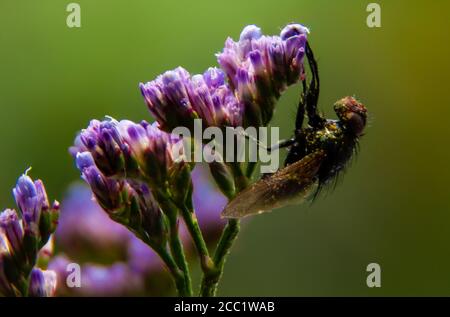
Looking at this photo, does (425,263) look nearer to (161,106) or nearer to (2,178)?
(2,178)

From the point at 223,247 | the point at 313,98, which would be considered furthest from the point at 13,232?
the point at 313,98

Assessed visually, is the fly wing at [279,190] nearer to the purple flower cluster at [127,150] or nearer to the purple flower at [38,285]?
the purple flower cluster at [127,150]

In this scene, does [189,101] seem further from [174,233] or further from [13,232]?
[13,232]

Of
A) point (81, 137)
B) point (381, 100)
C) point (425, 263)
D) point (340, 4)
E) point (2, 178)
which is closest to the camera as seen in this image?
point (81, 137)

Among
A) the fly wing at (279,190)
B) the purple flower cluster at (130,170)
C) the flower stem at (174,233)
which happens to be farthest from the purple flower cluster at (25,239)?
the fly wing at (279,190)

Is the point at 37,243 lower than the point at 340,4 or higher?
lower

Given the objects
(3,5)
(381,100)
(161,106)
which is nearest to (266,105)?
(161,106)
